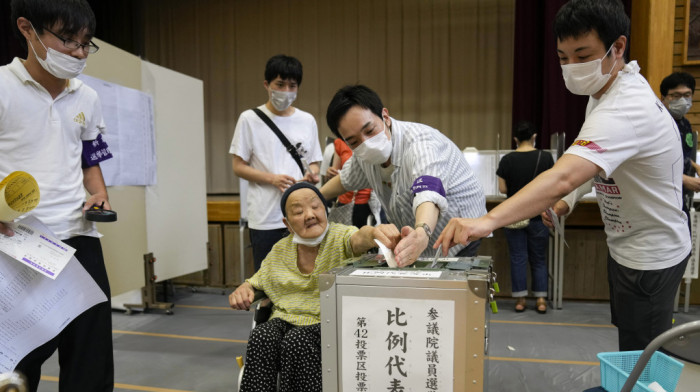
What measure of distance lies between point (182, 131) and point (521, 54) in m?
3.58

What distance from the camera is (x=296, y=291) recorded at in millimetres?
1687

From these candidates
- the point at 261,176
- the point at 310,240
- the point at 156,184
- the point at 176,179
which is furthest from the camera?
the point at 176,179

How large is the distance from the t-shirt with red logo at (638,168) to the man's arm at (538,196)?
1.2 inches

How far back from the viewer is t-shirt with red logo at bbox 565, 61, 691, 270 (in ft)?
3.48

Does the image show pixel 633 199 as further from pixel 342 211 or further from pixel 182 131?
pixel 182 131

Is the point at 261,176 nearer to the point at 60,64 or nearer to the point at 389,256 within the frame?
the point at 60,64

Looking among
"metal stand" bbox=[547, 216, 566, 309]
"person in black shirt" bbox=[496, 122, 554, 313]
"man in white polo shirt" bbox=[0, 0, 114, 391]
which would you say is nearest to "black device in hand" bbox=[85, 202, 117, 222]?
"man in white polo shirt" bbox=[0, 0, 114, 391]

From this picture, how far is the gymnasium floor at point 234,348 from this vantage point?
7.58ft

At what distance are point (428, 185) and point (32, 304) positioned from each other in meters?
1.17

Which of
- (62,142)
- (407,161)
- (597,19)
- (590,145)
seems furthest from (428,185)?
(62,142)

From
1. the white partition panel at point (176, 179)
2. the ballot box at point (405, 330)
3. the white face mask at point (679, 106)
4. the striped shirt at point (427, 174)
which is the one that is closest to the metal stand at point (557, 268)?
the white face mask at point (679, 106)

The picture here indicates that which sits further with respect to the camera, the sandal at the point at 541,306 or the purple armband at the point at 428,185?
the sandal at the point at 541,306

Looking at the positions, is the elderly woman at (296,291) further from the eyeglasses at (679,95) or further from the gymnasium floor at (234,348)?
the eyeglasses at (679,95)

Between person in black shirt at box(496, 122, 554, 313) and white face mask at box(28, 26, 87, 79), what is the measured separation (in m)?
2.98
